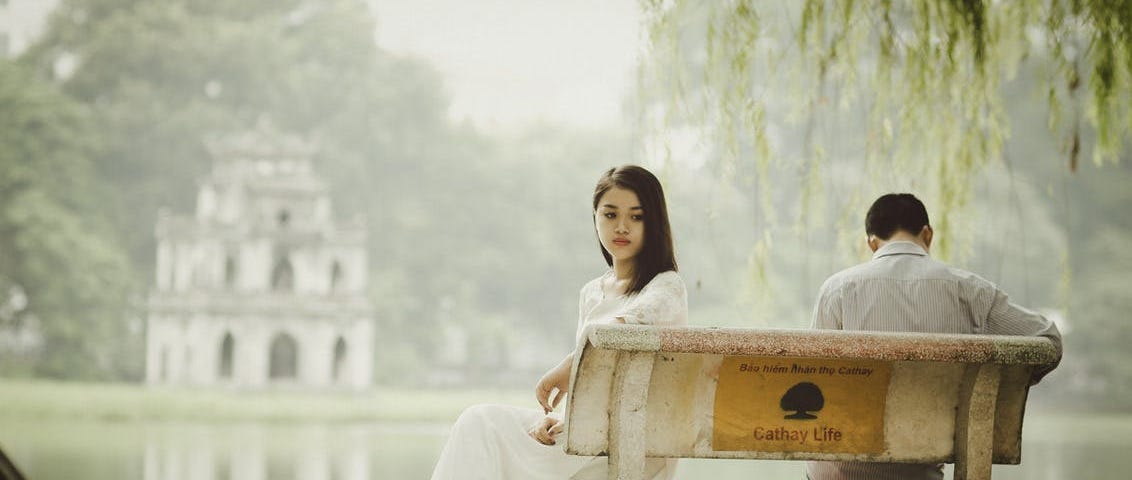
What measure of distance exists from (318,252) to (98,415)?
9.95 ft

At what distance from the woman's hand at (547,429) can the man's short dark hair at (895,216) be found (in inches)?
33.1

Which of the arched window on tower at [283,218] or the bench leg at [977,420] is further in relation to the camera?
the arched window on tower at [283,218]

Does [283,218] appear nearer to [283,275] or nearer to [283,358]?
[283,275]

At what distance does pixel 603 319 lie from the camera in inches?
76.0

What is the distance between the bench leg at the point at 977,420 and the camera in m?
1.84

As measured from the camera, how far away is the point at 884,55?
11.0 ft

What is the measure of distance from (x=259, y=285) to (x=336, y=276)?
88 centimetres

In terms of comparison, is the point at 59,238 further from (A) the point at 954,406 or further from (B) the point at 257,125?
(A) the point at 954,406

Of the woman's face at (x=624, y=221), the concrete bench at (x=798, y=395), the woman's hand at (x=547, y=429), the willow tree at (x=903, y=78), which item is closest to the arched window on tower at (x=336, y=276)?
the willow tree at (x=903, y=78)

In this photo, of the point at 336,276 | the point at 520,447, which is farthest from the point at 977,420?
the point at 336,276

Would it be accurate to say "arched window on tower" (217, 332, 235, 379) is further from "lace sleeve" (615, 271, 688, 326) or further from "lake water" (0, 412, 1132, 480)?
"lace sleeve" (615, 271, 688, 326)

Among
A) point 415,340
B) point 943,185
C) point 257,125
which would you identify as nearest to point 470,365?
point 415,340

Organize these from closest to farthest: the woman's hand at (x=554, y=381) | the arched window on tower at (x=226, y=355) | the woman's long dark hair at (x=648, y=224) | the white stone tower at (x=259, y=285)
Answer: the woman's hand at (x=554, y=381)
the woman's long dark hair at (x=648, y=224)
the white stone tower at (x=259, y=285)
the arched window on tower at (x=226, y=355)

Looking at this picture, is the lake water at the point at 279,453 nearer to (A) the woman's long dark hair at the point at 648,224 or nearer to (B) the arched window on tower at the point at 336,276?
(B) the arched window on tower at the point at 336,276
